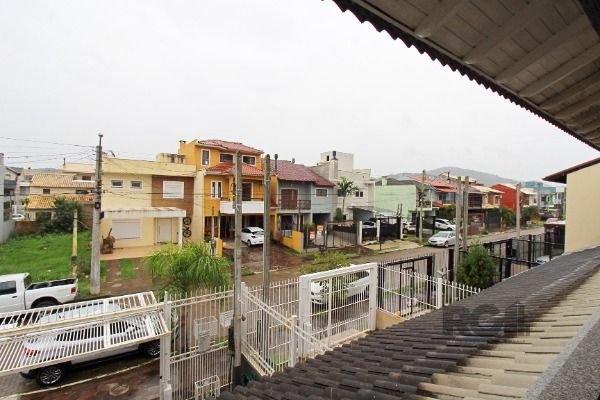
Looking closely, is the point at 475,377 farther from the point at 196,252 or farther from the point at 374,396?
the point at 196,252

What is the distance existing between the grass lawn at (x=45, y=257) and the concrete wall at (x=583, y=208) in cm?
1858

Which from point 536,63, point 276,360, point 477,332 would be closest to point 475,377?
point 477,332

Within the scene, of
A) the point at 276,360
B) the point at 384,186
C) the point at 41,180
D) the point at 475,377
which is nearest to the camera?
the point at 475,377

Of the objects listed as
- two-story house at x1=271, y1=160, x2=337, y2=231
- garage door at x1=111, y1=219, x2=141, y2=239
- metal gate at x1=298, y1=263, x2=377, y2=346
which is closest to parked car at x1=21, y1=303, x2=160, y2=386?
metal gate at x1=298, y1=263, x2=377, y2=346

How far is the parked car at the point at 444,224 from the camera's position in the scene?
90.7 ft

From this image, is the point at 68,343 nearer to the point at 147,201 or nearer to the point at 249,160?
the point at 147,201

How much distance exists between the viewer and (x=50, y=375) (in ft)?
21.7

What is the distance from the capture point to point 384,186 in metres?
33.0

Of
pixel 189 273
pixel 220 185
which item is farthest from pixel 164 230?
pixel 189 273

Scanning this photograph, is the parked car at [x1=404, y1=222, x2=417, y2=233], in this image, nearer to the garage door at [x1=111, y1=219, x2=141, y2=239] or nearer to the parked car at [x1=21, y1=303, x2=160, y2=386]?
the garage door at [x1=111, y1=219, x2=141, y2=239]

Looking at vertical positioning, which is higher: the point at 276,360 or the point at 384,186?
the point at 384,186

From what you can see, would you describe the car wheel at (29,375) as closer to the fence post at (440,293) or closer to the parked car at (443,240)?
the fence post at (440,293)

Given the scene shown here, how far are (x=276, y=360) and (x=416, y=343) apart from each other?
4.27m

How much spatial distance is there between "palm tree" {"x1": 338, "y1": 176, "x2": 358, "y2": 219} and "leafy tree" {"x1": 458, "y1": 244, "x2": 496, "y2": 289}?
1562 cm
